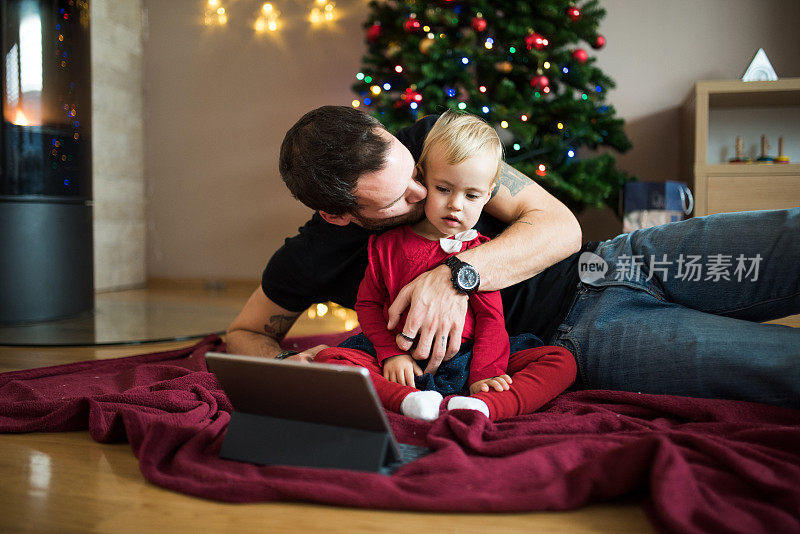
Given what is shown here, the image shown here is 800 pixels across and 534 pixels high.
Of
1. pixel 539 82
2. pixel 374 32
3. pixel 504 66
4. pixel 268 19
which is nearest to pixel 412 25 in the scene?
pixel 374 32

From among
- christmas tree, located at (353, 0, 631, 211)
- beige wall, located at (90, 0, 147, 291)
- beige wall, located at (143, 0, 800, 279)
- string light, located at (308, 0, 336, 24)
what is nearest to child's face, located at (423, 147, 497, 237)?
christmas tree, located at (353, 0, 631, 211)

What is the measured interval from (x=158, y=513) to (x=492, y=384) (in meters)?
0.55

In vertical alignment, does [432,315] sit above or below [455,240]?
below

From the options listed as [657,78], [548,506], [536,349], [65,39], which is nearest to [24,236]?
[65,39]

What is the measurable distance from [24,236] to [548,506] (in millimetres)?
2303

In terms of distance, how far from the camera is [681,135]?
3.01 m

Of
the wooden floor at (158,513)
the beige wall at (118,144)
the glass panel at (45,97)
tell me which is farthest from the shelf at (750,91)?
the beige wall at (118,144)

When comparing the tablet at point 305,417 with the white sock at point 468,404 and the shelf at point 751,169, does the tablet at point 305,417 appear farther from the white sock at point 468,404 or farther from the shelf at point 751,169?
the shelf at point 751,169

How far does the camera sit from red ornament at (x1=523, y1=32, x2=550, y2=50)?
8.04 feet

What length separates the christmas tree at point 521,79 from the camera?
248 centimetres

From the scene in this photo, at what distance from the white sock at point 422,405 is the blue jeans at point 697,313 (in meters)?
0.33

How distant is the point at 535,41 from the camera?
245cm

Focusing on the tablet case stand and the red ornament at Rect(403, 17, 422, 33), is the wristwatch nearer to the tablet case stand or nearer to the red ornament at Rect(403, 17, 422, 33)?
the tablet case stand

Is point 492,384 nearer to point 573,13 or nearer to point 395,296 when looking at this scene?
point 395,296
